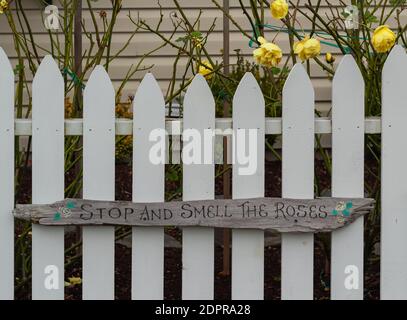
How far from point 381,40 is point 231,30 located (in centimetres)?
367

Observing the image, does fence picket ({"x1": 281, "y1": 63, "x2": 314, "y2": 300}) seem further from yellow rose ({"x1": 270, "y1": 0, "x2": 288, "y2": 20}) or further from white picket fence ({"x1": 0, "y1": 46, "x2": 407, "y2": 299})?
yellow rose ({"x1": 270, "y1": 0, "x2": 288, "y2": 20})

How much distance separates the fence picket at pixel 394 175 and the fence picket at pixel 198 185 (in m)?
0.63

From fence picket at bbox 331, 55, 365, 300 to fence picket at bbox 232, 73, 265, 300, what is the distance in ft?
0.88

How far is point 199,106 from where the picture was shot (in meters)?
3.17

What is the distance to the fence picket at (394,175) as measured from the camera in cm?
319

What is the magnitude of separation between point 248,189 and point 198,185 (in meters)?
0.18

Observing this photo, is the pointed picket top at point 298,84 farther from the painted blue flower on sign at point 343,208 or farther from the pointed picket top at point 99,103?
the pointed picket top at point 99,103

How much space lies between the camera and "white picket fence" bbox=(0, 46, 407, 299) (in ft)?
10.4

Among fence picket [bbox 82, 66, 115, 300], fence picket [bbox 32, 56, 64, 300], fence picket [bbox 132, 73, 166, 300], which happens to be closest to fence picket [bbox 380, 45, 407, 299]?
fence picket [bbox 132, 73, 166, 300]

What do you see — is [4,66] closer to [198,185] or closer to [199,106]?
[199,106]

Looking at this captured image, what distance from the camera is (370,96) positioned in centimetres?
363

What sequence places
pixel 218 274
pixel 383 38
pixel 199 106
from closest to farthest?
pixel 383 38, pixel 199 106, pixel 218 274

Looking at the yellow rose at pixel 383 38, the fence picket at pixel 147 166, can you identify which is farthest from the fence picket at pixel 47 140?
the yellow rose at pixel 383 38
